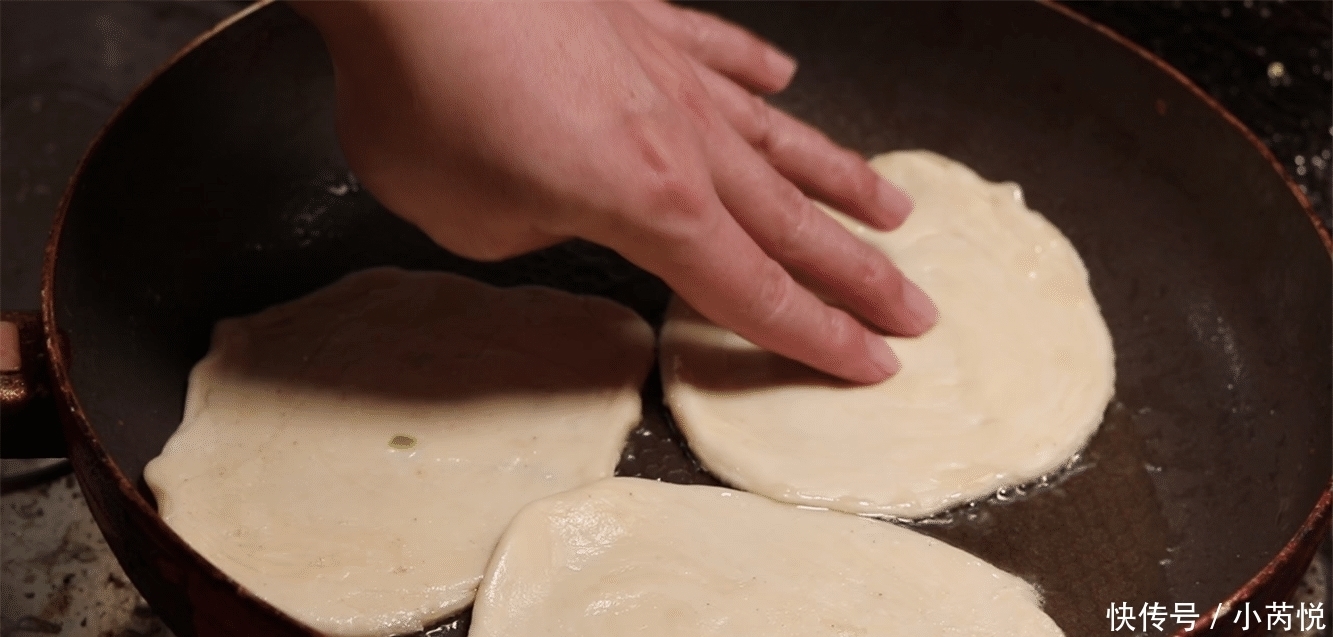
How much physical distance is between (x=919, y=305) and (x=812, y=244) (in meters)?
0.16

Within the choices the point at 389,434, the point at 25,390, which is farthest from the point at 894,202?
the point at 25,390

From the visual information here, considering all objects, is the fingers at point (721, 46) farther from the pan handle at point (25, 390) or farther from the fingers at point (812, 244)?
the pan handle at point (25, 390)

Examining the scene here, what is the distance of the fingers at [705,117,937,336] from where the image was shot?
1.16 metres

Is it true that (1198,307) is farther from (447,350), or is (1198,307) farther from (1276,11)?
(447,350)

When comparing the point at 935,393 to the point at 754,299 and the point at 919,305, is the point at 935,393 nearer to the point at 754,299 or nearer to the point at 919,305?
the point at 919,305

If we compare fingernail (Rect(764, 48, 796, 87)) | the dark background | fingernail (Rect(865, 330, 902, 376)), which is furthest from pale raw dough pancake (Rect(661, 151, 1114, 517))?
the dark background

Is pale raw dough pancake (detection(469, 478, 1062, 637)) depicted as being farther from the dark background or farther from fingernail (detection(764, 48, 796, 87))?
the dark background

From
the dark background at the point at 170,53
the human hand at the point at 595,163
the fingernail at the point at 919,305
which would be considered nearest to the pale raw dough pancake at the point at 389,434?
the human hand at the point at 595,163

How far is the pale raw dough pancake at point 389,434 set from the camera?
1.07 meters

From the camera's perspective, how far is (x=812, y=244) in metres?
1.20

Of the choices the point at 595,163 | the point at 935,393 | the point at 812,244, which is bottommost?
the point at 935,393

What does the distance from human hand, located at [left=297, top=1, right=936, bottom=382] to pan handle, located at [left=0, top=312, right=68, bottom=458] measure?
337 mm

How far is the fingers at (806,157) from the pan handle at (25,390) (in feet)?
2.35

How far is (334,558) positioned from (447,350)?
0.92 feet
